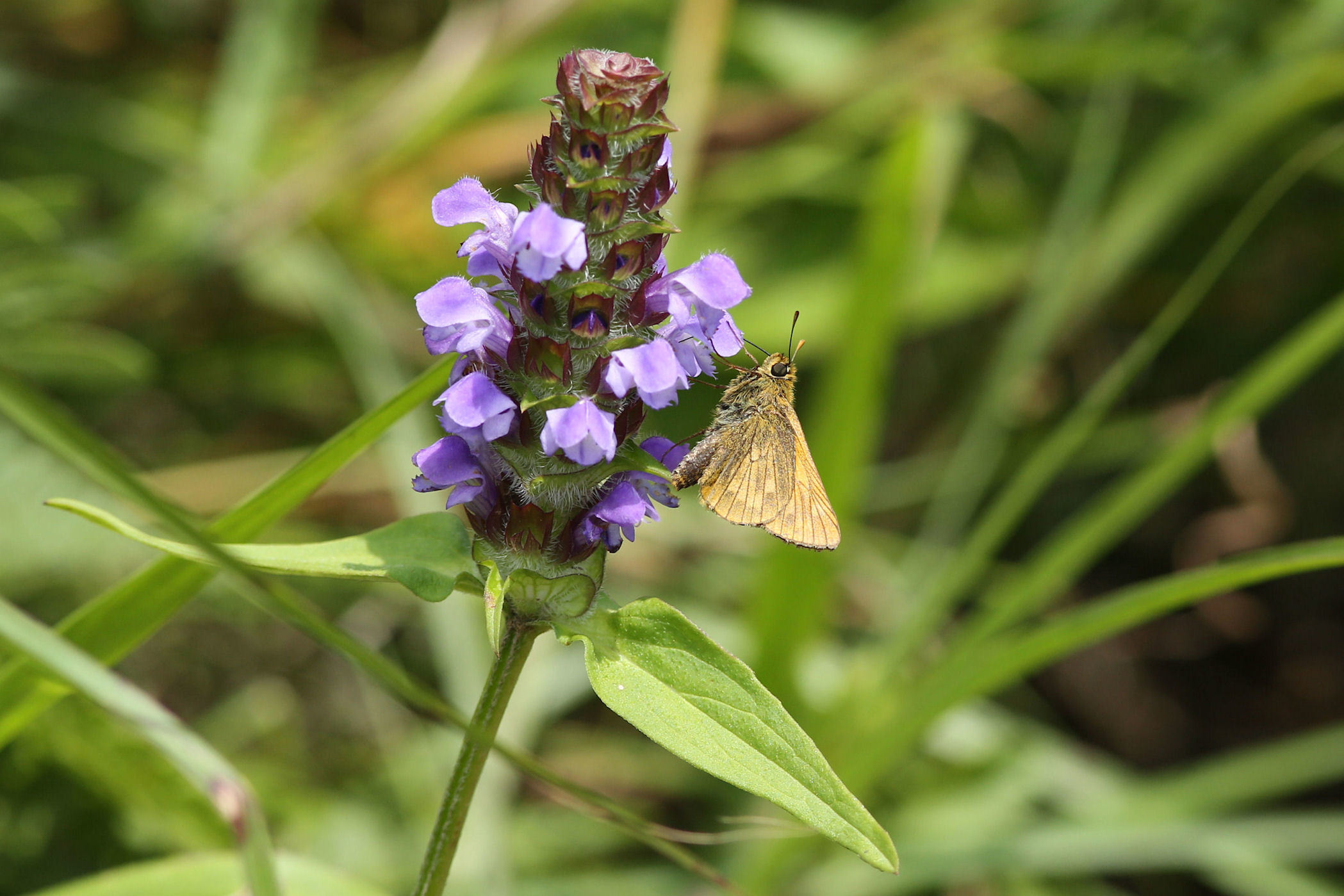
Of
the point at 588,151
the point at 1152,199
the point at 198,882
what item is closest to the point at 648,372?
the point at 588,151

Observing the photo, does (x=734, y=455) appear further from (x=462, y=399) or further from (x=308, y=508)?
(x=308, y=508)


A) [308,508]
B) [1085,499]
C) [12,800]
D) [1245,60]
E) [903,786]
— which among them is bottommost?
[12,800]

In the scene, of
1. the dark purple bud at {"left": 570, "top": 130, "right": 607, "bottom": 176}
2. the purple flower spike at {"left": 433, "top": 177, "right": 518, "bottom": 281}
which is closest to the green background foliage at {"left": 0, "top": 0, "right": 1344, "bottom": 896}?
the purple flower spike at {"left": 433, "top": 177, "right": 518, "bottom": 281}

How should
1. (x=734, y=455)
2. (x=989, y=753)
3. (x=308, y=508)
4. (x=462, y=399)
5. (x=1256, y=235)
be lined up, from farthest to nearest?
1. (x=1256, y=235)
2. (x=308, y=508)
3. (x=989, y=753)
4. (x=734, y=455)
5. (x=462, y=399)

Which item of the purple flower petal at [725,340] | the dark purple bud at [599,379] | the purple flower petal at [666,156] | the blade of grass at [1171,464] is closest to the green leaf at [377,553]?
the dark purple bud at [599,379]

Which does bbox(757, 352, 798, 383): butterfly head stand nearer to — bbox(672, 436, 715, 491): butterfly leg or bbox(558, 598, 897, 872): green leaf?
bbox(672, 436, 715, 491): butterfly leg

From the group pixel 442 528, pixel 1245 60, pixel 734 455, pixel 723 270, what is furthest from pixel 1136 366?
pixel 1245 60
